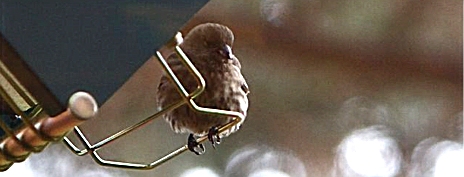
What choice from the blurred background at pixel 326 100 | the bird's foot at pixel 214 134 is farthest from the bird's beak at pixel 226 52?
the blurred background at pixel 326 100

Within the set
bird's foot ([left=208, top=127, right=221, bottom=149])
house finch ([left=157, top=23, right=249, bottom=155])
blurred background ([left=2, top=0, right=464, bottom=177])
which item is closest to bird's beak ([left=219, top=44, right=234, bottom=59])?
house finch ([left=157, top=23, right=249, bottom=155])

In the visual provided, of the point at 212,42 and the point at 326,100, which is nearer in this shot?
the point at 212,42

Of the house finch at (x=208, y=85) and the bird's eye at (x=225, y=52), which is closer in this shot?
the house finch at (x=208, y=85)

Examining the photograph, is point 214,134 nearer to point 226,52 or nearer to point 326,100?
point 226,52

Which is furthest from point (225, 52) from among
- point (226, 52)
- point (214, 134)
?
point (214, 134)

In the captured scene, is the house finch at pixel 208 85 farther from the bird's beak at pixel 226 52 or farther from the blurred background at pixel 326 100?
the blurred background at pixel 326 100

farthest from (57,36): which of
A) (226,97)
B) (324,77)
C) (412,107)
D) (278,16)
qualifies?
(412,107)
